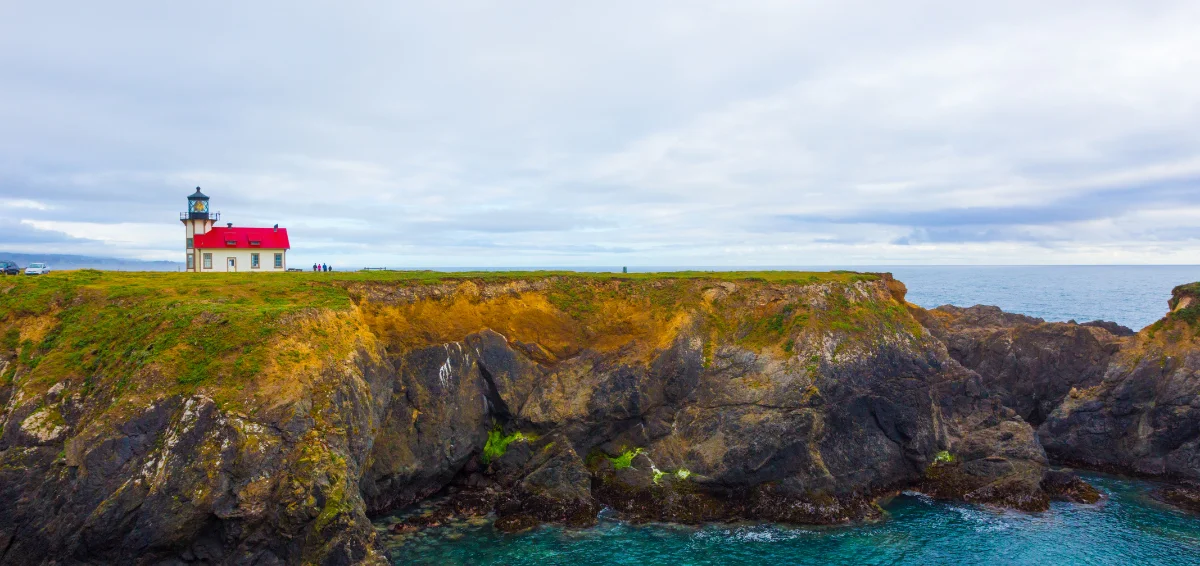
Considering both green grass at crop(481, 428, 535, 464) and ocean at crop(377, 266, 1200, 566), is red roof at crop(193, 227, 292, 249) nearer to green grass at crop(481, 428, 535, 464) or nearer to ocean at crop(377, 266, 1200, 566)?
green grass at crop(481, 428, 535, 464)

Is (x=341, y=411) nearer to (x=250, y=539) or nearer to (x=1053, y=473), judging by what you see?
(x=250, y=539)

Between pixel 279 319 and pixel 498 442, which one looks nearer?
pixel 279 319

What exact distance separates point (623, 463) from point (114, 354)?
26.3 meters

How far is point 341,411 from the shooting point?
30.6m

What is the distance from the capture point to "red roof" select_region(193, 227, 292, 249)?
5925 centimetres

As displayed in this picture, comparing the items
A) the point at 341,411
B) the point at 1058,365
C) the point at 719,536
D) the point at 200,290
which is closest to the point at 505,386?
the point at 341,411

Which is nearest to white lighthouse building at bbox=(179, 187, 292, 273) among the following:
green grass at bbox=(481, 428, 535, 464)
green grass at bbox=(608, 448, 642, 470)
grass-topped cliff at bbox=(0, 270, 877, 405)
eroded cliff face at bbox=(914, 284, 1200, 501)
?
grass-topped cliff at bbox=(0, 270, 877, 405)

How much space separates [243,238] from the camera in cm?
6003

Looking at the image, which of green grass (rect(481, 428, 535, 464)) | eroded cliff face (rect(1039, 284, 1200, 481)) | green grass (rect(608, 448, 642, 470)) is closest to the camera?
green grass (rect(608, 448, 642, 470))

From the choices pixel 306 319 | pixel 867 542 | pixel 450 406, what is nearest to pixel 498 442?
pixel 450 406

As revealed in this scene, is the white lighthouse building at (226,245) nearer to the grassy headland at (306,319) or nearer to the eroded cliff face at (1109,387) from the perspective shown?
the grassy headland at (306,319)

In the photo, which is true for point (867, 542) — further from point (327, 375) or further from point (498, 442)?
point (327, 375)

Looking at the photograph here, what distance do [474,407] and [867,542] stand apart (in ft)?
74.4

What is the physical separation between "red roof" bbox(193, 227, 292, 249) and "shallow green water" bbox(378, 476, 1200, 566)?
3630 centimetres
